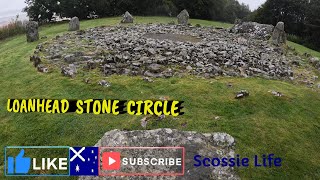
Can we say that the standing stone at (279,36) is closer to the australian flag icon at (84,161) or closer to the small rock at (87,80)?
the small rock at (87,80)

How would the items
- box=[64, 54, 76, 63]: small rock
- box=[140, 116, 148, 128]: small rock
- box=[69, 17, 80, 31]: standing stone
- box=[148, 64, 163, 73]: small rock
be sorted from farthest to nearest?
box=[69, 17, 80, 31]: standing stone → box=[64, 54, 76, 63]: small rock → box=[148, 64, 163, 73]: small rock → box=[140, 116, 148, 128]: small rock

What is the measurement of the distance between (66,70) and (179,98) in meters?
5.85

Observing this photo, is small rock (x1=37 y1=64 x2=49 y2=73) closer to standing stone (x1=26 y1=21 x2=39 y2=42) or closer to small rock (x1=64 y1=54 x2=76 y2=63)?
small rock (x1=64 y1=54 x2=76 y2=63)

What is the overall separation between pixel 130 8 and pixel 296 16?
20.5m

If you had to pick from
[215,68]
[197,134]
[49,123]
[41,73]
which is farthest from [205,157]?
[41,73]

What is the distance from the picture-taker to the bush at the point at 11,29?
107ft

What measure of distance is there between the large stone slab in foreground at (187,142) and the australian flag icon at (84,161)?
424 millimetres

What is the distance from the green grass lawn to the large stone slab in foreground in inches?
12.8

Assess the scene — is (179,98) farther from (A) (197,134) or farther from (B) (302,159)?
(B) (302,159)

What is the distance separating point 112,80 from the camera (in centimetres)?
1416

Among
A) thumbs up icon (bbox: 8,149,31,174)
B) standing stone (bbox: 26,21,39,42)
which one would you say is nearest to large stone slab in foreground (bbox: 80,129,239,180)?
thumbs up icon (bbox: 8,149,31,174)

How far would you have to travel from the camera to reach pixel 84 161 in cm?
948

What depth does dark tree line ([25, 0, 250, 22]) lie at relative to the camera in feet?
126

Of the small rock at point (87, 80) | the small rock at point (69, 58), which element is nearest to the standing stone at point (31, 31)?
the small rock at point (69, 58)
